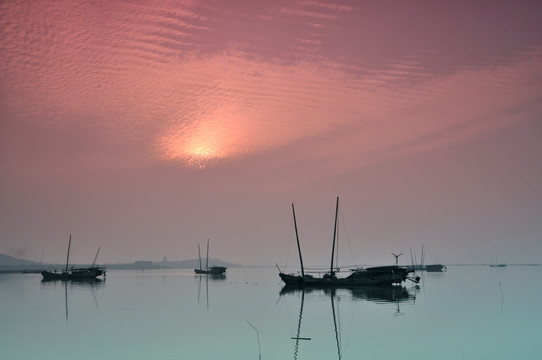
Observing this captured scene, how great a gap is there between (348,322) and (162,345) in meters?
18.9

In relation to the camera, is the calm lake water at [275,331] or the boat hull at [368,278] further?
the boat hull at [368,278]

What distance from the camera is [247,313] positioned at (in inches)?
2154

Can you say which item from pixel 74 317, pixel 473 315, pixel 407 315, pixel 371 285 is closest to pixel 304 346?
pixel 407 315

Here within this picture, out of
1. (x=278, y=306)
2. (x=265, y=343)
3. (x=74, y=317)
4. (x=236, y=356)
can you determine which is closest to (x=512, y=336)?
(x=265, y=343)

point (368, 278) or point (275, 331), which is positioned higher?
point (368, 278)

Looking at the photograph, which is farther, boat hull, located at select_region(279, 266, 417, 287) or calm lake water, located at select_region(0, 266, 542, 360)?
boat hull, located at select_region(279, 266, 417, 287)

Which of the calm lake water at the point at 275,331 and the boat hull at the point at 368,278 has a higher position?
the boat hull at the point at 368,278

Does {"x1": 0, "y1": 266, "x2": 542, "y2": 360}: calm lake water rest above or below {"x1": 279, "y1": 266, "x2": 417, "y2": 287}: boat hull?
below

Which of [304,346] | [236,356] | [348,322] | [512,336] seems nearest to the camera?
[236,356]

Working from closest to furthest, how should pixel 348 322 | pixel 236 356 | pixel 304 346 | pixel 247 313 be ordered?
pixel 236 356
pixel 304 346
pixel 348 322
pixel 247 313

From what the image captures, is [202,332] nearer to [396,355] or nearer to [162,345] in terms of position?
[162,345]

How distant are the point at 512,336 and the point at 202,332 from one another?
81.9 feet

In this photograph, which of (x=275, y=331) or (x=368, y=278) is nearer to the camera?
(x=275, y=331)

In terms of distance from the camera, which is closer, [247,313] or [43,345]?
[43,345]
